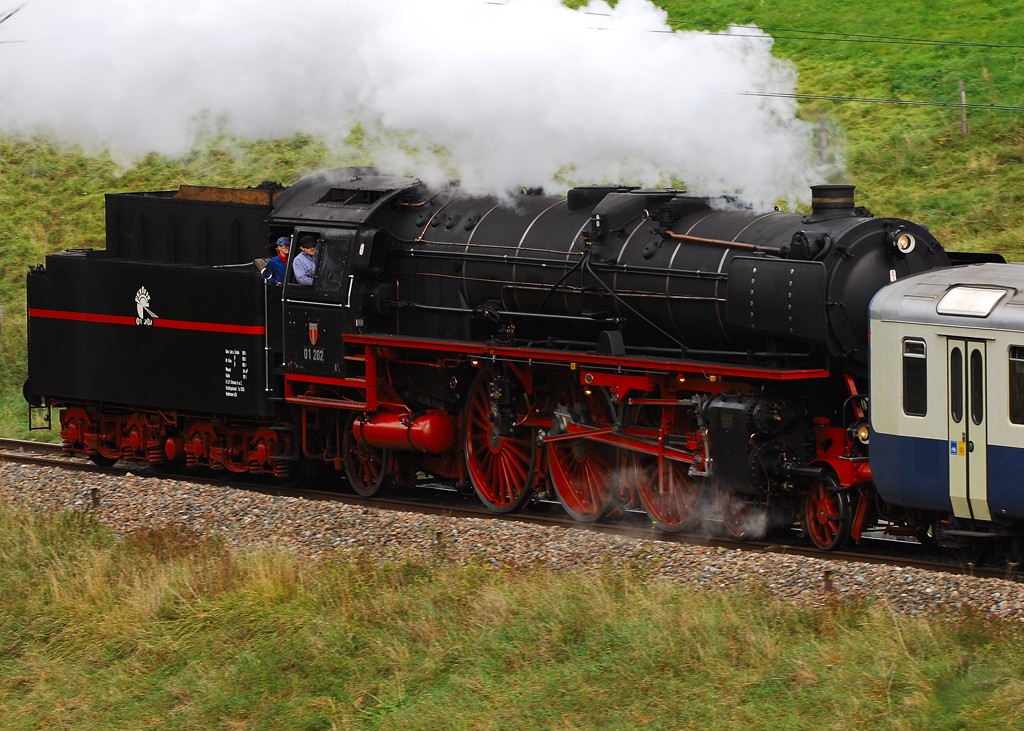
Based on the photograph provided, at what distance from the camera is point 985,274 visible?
40.0ft

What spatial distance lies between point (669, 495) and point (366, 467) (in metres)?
4.12

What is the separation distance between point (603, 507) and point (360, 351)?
11.1 feet

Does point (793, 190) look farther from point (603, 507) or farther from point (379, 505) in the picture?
point (379, 505)

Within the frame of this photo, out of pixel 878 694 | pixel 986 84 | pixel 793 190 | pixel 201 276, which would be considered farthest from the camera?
pixel 986 84

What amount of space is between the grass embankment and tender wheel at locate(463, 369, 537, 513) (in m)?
3.33

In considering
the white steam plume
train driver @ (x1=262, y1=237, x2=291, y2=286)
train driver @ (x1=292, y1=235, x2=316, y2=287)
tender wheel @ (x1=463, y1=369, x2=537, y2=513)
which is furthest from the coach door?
train driver @ (x1=262, y1=237, x2=291, y2=286)

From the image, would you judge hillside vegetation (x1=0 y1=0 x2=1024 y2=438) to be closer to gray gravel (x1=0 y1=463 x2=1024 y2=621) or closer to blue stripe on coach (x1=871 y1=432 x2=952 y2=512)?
gray gravel (x1=0 y1=463 x2=1024 y2=621)

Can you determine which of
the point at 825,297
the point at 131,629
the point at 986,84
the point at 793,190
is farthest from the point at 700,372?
the point at 986,84

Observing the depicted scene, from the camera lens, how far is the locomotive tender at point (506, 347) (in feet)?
42.3

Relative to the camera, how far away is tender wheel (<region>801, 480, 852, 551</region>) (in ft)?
42.0

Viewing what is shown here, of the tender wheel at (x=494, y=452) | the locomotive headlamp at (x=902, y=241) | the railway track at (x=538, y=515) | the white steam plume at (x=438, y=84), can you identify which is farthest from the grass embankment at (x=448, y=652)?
the white steam plume at (x=438, y=84)

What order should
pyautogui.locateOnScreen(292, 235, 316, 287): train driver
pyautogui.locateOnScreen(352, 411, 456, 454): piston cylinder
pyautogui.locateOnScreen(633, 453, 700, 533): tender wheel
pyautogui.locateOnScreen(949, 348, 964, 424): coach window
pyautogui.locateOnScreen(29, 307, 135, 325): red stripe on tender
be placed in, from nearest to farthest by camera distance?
pyautogui.locateOnScreen(949, 348, 964, 424): coach window → pyautogui.locateOnScreen(633, 453, 700, 533): tender wheel → pyautogui.locateOnScreen(352, 411, 456, 454): piston cylinder → pyautogui.locateOnScreen(292, 235, 316, 287): train driver → pyautogui.locateOnScreen(29, 307, 135, 325): red stripe on tender

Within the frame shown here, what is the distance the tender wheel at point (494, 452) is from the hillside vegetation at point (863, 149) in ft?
34.1

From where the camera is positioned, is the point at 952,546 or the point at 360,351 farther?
the point at 360,351
